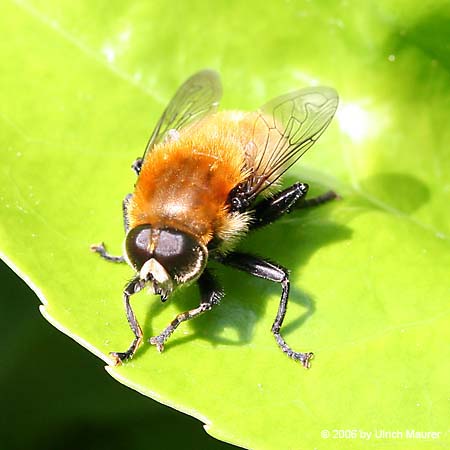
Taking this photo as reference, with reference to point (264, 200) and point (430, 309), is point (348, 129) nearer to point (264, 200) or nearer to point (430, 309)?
point (264, 200)

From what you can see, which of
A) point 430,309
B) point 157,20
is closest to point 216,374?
point 430,309

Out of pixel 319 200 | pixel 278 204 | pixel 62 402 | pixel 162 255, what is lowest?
pixel 62 402

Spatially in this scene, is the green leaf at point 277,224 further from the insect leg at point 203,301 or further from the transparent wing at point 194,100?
the transparent wing at point 194,100

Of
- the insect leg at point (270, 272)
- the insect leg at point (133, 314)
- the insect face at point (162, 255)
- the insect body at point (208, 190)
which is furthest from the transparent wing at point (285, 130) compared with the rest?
the insect leg at point (133, 314)

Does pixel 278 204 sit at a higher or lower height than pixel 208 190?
higher

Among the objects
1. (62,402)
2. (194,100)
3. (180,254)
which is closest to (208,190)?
(180,254)

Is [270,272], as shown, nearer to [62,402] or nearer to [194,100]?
[194,100]
